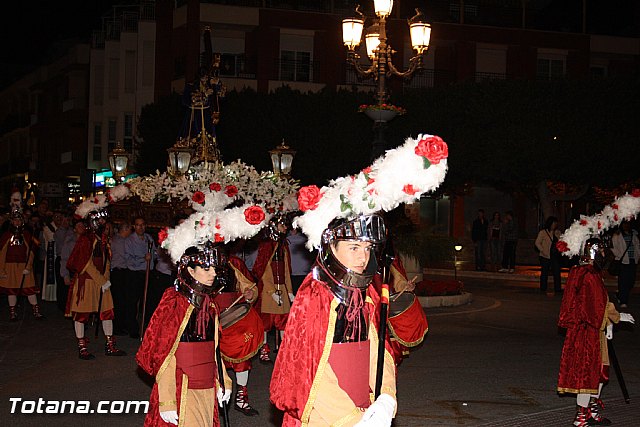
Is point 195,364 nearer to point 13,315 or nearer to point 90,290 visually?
point 90,290

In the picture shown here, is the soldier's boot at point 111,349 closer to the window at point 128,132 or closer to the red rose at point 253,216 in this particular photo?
the red rose at point 253,216

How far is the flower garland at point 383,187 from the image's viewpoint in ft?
14.2

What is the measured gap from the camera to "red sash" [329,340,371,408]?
437 centimetres

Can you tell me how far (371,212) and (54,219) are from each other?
13979 mm

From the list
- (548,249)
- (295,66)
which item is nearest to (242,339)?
(548,249)

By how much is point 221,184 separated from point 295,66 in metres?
26.4

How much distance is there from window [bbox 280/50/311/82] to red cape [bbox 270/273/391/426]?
3378 centimetres

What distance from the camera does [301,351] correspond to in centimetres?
429

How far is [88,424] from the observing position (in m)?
7.71

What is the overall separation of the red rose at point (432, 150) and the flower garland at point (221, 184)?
7749 mm

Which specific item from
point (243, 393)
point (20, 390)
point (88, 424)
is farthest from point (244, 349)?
point (20, 390)

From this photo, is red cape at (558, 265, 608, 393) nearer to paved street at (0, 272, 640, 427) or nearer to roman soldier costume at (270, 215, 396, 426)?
paved street at (0, 272, 640, 427)

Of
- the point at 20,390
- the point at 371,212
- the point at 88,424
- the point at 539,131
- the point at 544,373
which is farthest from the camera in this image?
the point at 539,131

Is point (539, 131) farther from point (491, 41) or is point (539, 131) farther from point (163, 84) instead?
point (163, 84)
